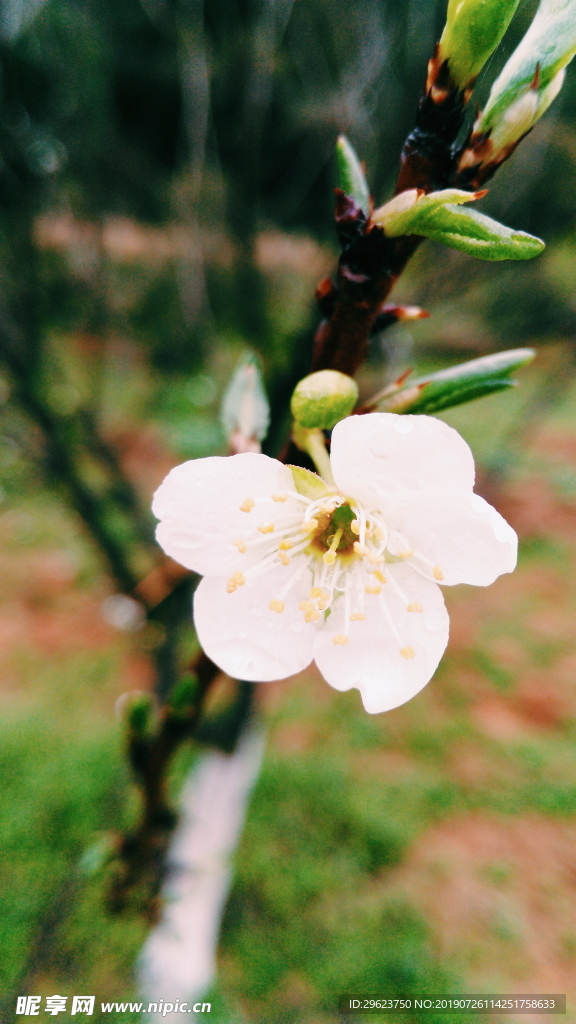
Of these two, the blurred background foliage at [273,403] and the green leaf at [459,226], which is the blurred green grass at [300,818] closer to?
the blurred background foliage at [273,403]

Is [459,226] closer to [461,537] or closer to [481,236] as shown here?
[481,236]

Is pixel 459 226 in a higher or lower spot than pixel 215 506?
higher

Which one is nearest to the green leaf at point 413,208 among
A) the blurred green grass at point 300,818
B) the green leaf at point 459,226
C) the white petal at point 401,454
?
the green leaf at point 459,226

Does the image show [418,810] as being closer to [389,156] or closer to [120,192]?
[389,156]

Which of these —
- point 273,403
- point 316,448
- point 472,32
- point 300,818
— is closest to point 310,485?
point 316,448

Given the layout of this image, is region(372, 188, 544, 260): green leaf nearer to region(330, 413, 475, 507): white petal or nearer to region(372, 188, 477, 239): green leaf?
region(372, 188, 477, 239): green leaf

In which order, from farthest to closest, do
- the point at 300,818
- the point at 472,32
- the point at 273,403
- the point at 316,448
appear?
1. the point at 300,818
2. the point at 273,403
3. the point at 316,448
4. the point at 472,32
